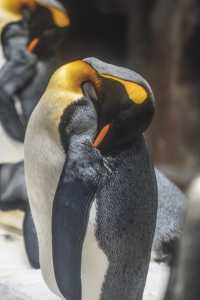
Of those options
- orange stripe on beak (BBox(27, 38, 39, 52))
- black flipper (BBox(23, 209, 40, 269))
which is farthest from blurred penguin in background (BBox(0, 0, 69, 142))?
black flipper (BBox(23, 209, 40, 269))

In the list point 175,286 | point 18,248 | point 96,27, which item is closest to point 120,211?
point 175,286

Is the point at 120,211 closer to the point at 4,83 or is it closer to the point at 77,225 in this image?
the point at 77,225

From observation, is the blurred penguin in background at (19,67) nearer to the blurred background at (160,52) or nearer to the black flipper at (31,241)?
the black flipper at (31,241)

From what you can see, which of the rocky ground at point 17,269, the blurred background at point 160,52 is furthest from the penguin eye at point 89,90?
the blurred background at point 160,52

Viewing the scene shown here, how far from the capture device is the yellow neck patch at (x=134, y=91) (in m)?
0.80

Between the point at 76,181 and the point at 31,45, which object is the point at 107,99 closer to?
the point at 76,181

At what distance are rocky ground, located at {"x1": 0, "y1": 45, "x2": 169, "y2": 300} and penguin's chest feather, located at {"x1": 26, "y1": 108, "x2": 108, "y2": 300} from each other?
7 cm

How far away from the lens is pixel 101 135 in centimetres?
82

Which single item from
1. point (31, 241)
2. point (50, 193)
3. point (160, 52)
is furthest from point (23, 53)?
point (160, 52)

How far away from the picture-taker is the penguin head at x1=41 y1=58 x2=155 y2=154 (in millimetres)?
808

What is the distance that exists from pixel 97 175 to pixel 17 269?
0.26 metres

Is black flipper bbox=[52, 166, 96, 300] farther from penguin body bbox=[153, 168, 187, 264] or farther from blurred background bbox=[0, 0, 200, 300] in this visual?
blurred background bbox=[0, 0, 200, 300]

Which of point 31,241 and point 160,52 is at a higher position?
point 31,241

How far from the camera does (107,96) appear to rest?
812mm
